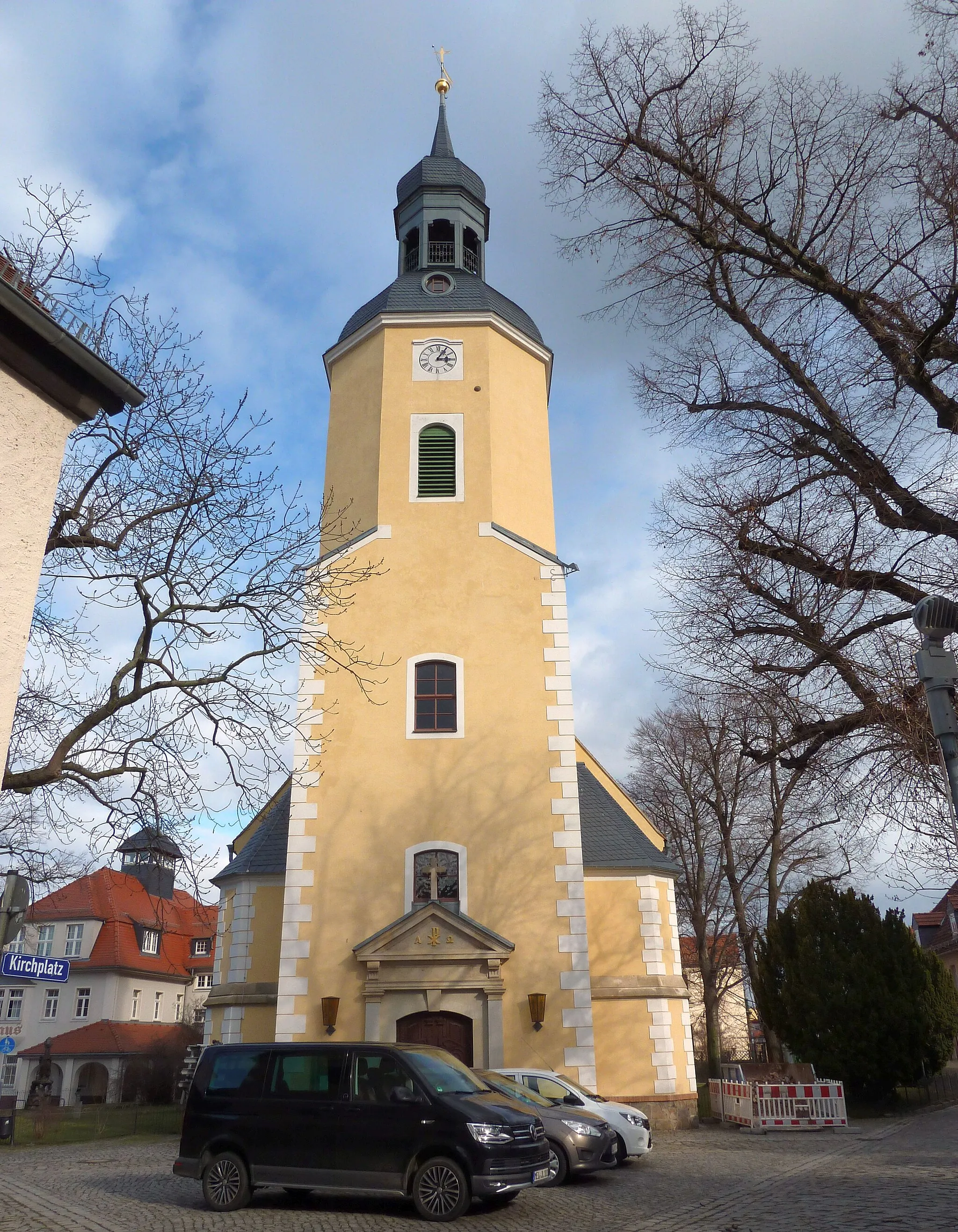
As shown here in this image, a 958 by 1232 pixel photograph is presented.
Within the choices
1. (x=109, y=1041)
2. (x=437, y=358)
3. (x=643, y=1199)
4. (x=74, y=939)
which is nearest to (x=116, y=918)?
(x=74, y=939)

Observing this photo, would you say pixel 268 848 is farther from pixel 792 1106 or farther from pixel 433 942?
pixel 792 1106

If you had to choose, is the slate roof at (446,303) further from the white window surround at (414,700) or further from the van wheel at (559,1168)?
the van wheel at (559,1168)

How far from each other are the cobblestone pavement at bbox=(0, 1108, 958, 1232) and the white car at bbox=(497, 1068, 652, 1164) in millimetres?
284

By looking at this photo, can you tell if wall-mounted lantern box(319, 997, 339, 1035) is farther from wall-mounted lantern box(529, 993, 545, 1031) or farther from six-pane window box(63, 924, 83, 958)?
six-pane window box(63, 924, 83, 958)

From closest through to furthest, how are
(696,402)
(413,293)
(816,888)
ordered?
(696,402), (413,293), (816,888)

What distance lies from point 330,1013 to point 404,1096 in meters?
6.75

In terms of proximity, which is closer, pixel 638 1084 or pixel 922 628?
pixel 922 628

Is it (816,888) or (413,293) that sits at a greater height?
(413,293)

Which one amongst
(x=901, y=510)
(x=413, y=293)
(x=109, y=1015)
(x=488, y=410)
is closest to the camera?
(x=901, y=510)

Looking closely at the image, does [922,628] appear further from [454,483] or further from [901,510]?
[454,483]

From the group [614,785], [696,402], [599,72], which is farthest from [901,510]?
[614,785]

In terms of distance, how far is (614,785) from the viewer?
23.3m

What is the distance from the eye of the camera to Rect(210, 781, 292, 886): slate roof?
1941 cm

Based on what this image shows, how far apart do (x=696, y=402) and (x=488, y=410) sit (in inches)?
436
